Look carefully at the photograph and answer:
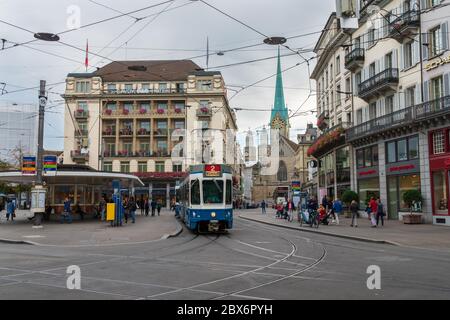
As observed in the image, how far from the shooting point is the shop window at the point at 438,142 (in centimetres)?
2908

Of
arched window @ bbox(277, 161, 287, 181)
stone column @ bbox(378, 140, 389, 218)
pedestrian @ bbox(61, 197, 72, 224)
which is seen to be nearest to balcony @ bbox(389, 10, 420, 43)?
stone column @ bbox(378, 140, 389, 218)

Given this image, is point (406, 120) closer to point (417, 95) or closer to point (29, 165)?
point (417, 95)

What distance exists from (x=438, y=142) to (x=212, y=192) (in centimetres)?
1623

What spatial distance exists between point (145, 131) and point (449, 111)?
200ft

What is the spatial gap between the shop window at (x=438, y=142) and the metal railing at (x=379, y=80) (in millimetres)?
6580

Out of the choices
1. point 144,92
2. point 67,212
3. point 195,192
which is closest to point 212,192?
point 195,192

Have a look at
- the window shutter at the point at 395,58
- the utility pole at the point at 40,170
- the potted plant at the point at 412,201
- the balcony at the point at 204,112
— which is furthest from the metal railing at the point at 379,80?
the balcony at the point at 204,112

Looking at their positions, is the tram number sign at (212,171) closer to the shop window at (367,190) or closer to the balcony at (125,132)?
the shop window at (367,190)

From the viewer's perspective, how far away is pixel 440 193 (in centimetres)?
2945

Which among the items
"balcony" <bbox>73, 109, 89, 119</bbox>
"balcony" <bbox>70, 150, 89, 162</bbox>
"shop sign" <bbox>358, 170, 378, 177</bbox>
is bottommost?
"shop sign" <bbox>358, 170, 378, 177</bbox>

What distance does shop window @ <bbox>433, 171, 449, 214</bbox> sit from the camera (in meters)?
28.8

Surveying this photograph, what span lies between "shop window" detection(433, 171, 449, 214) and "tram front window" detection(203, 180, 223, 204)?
15.4 meters

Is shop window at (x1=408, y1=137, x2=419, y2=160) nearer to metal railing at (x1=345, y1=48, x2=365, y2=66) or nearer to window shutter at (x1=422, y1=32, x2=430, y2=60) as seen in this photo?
window shutter at (x1=422, y1=32, x2=430, y2=60)
